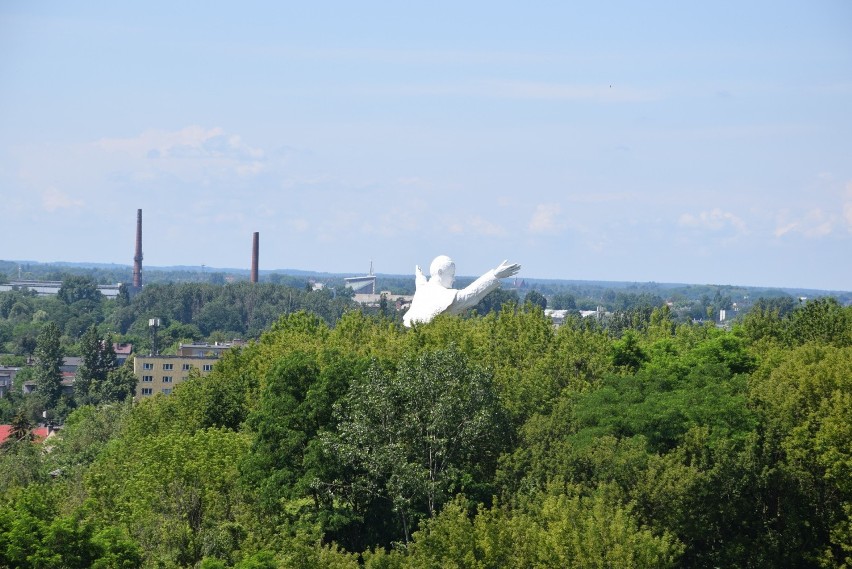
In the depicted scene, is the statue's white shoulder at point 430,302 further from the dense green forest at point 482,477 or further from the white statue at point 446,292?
the dense green forest at point 482,477

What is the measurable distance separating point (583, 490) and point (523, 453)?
2.89 metres

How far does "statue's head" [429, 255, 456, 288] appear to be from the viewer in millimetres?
63719

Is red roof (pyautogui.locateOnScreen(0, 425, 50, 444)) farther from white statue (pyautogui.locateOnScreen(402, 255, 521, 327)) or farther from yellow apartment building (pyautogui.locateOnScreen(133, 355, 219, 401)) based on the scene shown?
white statue (pyautogui.locateOnScreen(402, 255, 521, 327))

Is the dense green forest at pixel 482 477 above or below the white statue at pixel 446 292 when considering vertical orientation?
below

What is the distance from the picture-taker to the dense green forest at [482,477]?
40.3 m

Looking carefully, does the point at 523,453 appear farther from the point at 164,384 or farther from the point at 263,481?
the point at 164,384

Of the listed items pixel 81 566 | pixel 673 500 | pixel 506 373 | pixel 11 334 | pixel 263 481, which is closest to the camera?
pixel 81 566

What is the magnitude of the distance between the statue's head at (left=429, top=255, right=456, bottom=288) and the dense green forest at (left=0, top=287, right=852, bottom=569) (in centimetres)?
1100

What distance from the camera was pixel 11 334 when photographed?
200m

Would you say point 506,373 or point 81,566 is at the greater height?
point 506,373

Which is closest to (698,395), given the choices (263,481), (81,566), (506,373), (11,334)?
(506,373)

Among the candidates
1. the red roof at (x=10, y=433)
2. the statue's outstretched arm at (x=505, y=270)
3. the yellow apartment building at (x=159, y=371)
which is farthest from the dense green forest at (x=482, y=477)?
the yellow apartment building at (x=159, y=371)

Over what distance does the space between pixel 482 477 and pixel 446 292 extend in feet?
55.8

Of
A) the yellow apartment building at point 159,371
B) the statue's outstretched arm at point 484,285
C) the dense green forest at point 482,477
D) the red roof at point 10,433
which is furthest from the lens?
the yellow apartment building at point 159,371
